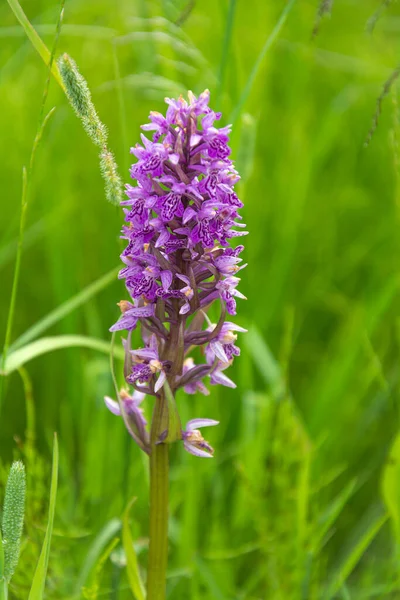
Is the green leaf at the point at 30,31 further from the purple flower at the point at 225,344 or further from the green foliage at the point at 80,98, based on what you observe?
the purple flower at the point at 225,344

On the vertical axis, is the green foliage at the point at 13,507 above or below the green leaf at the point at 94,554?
above

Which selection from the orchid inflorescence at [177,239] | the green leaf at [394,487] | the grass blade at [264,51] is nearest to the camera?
the orchid inflorescence at [177,239]

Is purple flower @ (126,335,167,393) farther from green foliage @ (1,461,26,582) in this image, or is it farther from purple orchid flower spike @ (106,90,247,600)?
green foliage @ (1,461,26,582)

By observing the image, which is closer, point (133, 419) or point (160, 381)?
point (160, 381)

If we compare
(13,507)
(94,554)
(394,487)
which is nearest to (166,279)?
(13,507)

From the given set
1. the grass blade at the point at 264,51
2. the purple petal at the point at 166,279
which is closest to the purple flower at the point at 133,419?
the purple petal at the point at 166,279

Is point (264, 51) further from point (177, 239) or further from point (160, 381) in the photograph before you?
point (160, 381)
